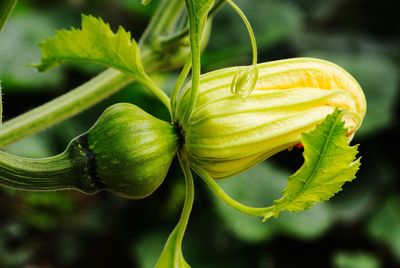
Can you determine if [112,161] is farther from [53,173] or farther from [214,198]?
[214,198]

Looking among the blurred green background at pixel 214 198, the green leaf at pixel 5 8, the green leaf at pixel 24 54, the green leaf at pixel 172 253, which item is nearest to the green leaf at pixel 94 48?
the green leaf at pixel 5 8

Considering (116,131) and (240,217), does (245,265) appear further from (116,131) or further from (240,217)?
(116,131)

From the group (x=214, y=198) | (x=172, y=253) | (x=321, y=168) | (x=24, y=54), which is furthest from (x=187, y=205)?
(x=24, y=54)

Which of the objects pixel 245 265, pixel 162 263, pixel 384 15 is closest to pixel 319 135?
pixel 162 263

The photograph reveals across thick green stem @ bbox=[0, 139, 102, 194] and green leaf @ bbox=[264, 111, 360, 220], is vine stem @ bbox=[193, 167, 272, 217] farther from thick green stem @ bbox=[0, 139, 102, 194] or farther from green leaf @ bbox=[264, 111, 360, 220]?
thick green stem @ bbox=[0, 139, 102, 194]

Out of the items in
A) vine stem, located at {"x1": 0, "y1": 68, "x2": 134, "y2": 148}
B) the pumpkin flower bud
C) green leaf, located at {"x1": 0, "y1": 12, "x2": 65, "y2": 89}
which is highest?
the pumpkin flower bud

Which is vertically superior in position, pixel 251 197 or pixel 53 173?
pixel 53 173

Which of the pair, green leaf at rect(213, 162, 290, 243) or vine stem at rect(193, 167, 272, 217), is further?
green leaf at rect(213, 162, 290, 243)

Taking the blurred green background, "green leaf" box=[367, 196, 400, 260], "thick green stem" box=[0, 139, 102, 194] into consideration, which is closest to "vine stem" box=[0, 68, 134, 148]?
"thick green stem" box=[0, 139, 102, 194]
